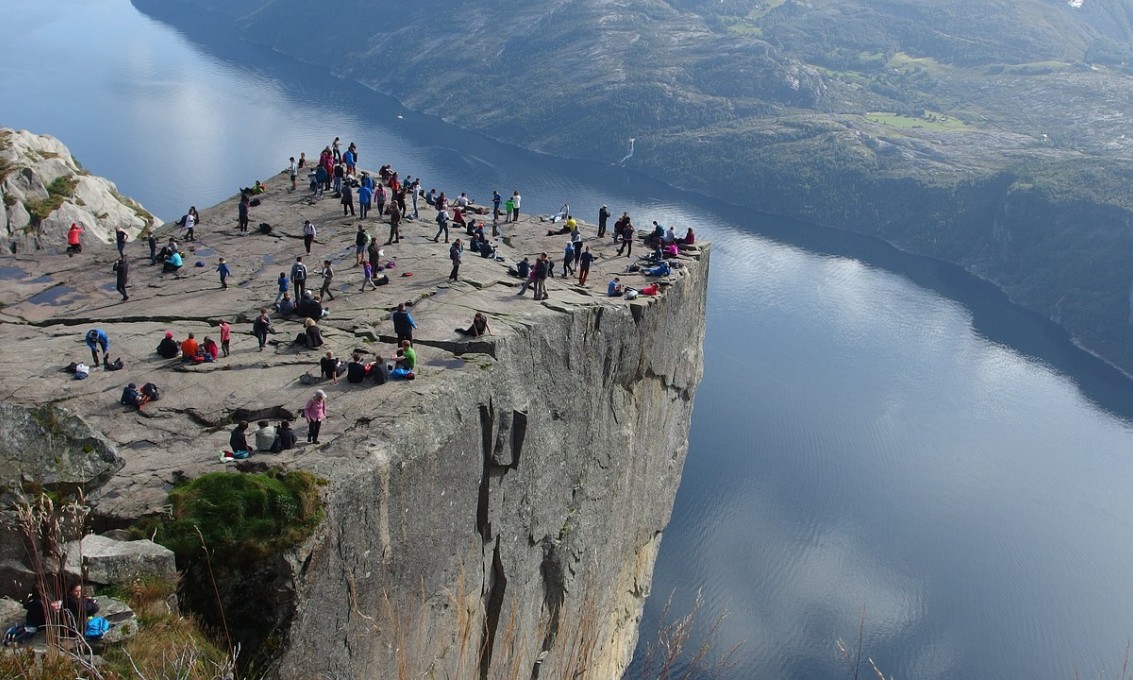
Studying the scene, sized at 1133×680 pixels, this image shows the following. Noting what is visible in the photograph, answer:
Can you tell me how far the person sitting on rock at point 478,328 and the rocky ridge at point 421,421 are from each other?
→ 0.28m

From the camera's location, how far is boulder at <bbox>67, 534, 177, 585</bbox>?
1580 cm

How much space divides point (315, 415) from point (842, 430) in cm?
7189

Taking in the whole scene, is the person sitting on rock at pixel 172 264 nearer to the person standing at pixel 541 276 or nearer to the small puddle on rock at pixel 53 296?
the small puddle on rock at pixel 53 296

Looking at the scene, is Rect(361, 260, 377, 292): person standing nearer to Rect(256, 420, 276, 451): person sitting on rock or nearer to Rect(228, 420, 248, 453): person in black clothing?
Rect(256, 420, 276, 451): person sitting on rock

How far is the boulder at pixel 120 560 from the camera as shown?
1580 centimetres

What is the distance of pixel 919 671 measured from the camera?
5675 centimetres

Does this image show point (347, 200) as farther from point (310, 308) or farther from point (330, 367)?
point (330, 367)

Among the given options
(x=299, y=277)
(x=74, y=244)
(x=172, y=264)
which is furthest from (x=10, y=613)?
(x=74, y=244)

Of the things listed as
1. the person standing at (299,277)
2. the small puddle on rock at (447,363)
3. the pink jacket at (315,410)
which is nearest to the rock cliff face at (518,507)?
the small puddle on rock at (447,363)

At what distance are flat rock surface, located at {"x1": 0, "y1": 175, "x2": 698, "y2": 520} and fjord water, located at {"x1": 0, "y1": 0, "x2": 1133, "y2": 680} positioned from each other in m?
25.8

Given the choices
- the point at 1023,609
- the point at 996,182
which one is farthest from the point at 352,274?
the point at 996,182

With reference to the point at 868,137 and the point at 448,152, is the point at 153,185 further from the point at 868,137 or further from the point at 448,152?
the point at 868,137

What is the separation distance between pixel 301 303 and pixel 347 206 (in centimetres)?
1268

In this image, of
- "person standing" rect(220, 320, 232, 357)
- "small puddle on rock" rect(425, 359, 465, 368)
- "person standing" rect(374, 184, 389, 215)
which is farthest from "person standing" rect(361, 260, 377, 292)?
"person standing" rect(374, 184, 389, 215)
